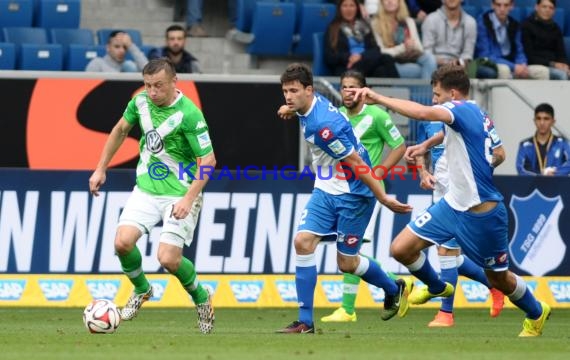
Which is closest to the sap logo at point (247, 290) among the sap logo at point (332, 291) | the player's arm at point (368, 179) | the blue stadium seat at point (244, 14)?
the sap logo at point (332, 291)

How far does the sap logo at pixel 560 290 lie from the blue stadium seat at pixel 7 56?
736 centimetres

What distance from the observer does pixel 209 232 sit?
51.5ft

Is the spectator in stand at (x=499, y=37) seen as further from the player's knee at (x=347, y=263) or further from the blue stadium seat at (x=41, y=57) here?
the player's knee at (x=347, y=263)

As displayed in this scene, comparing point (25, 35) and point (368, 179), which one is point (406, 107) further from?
→ point (25, 35)

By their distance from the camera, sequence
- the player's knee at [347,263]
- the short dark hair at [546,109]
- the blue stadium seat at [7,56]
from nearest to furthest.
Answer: the player's knee at [347,263]
the short dark hair at [546,109]
the blue stadium seat at [7,56]

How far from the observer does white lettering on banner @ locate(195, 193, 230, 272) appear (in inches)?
616

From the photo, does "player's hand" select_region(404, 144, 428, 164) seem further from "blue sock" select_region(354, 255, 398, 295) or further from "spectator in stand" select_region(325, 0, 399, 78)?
"spectator in stand" select_region(325, 0, 399, 78)

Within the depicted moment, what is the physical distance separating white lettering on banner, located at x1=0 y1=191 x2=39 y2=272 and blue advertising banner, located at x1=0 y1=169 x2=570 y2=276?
0.01 m

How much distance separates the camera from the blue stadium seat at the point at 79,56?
18.4m

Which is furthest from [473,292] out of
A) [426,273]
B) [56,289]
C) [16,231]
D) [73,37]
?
[73,37]

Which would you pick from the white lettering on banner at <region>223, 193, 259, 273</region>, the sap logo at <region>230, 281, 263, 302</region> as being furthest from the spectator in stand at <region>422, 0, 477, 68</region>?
the sap logo at <region>230, 281, 263, 302</region>

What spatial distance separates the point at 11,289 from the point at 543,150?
6.70 m

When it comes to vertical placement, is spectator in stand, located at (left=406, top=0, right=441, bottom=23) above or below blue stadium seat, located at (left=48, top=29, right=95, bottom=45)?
above

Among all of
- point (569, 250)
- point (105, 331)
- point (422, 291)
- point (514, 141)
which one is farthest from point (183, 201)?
point (514, 141)
